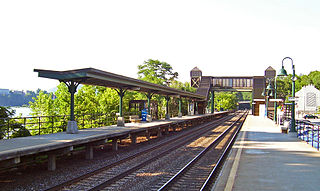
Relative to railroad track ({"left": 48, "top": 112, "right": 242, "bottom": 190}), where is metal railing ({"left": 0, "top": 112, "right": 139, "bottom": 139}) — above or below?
above

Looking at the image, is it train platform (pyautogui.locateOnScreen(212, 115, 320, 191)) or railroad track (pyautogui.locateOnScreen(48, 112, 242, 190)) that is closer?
train platform (pyautogui.locateOnScreen(212, 115, 320, 191))

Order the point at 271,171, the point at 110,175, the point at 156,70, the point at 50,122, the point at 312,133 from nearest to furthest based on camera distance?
the point at 271,171
the point at 110,175
the point at 312,133
the point at 50,122
the point at 156,70

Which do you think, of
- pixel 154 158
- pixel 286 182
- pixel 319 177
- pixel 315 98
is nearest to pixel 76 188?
pixel 154 158

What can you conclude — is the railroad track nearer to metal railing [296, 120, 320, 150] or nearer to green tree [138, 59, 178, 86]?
metal railing [296, 120, 320, 150]

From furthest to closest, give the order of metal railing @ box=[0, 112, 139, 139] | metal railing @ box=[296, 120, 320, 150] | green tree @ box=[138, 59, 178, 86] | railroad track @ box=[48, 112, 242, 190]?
green tree @ box=[138, 59, 178, 86], metal railing @ box=[0, 112, 139, 139], metal railing @ box=[296, 120, 320, 150], railroad track @ box=[48, 112, 242, 190]

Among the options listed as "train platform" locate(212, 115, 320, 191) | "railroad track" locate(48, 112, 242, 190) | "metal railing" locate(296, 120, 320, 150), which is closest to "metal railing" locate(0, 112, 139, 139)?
"railroad track" locate(48, 112, 242, 190)

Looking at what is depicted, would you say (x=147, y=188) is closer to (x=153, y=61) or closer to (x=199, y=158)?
(x=199, y=158)

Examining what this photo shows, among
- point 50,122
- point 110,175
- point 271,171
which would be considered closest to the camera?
point 271,171

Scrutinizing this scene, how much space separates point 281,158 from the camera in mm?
11234

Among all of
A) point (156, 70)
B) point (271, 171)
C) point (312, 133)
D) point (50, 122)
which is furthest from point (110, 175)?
point (156, 70)

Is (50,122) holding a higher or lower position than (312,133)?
higher

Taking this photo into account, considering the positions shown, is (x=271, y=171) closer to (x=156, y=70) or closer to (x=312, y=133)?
(x=312, y=133)

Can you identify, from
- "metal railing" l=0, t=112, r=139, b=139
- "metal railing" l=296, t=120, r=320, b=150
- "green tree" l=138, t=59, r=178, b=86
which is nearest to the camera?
"metal railing" l=296, t=120, r=320, b=150

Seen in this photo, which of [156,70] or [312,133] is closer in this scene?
[312,133]
